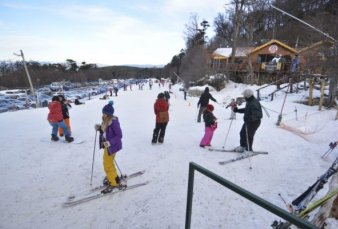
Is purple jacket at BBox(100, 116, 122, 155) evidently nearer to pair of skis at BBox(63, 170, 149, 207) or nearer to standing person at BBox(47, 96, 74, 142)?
pair of skis at BBox(63, 170, 149, 207)

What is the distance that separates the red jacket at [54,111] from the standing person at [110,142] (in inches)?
147

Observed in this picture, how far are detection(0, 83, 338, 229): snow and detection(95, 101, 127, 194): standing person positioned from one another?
0.31 metres

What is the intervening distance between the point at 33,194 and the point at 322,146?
789cm

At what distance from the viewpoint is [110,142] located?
445 cm

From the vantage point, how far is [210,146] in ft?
23.5

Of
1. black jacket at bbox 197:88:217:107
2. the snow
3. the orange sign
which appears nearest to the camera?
the snow

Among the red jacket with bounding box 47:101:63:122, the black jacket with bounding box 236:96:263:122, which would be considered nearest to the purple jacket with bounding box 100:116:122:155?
the black jacket with bounding box 236:96:263:122

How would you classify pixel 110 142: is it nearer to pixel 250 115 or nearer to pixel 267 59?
pixel 250 115

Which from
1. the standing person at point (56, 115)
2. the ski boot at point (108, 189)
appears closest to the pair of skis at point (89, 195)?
the ski boot at point (108, 189)

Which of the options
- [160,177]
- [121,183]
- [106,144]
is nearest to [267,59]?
[160,177]

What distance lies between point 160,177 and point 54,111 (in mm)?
4651

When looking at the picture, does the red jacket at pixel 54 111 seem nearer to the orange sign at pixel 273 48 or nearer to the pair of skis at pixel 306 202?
the pair of skis at pixel 306 202

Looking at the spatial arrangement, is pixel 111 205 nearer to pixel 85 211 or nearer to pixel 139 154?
pixel 85 211

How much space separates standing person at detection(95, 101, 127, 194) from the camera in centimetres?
445
